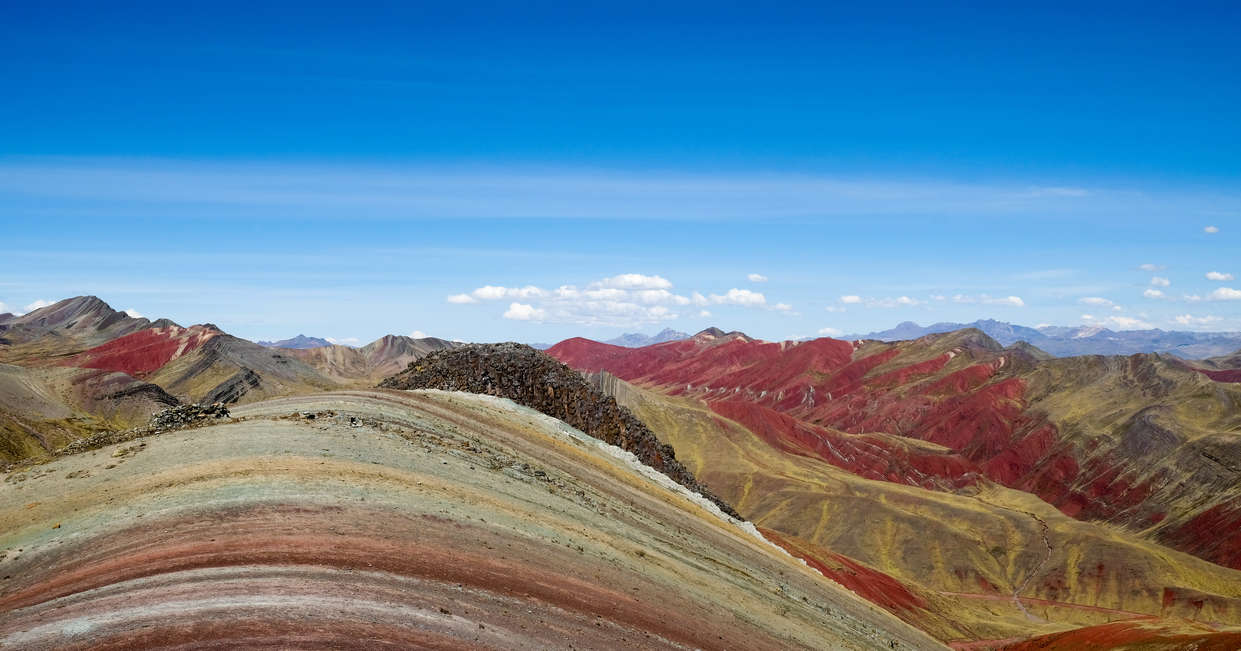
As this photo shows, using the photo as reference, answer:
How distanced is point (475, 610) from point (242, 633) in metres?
5.38

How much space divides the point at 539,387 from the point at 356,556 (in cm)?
4474

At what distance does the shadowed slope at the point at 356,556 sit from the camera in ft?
52.6

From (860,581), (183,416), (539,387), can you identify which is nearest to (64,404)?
(539,387)

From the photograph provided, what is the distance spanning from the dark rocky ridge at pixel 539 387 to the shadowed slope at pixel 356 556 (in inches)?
894

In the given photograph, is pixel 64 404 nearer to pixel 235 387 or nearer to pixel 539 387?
pixel 235 387

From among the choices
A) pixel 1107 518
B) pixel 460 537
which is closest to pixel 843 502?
pixel 1107 518

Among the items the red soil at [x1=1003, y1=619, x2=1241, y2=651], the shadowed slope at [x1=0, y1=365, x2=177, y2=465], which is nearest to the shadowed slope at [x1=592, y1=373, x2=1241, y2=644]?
the red soil at [x1=1003, y1=619, x2=1241, y2=651]

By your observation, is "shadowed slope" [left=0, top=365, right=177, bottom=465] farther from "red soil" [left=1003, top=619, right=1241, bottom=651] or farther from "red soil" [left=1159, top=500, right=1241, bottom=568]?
"red soil" [left=1159, top=500, right=1241, bottom=568]

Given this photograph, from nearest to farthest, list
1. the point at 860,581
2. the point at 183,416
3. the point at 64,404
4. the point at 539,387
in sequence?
the point at 183,416 < the point at 539,387 < the point at 860,581 < the point at 64,404

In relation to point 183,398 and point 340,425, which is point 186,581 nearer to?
point 340,425

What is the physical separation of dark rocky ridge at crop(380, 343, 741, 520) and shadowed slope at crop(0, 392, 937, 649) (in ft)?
74.5

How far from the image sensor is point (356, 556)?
19641 mm

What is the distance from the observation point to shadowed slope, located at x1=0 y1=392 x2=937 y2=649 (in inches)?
631

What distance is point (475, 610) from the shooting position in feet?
60.8
